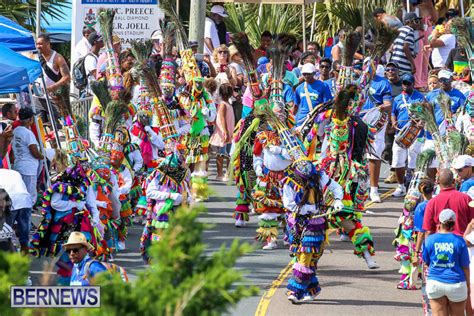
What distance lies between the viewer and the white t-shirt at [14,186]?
1103cm

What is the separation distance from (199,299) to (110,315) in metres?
A: 0.29

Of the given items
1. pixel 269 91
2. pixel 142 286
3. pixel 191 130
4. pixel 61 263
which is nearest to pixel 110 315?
pixel 142 286

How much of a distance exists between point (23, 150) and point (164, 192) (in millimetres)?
2124

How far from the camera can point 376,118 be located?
55.8 ft

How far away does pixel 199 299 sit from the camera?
3662 millimetres

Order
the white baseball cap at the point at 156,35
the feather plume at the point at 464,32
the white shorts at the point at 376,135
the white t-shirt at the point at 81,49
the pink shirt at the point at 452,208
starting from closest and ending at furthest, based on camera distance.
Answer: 1. the pink shirt at the point at 452,208
2. the feather plume at the point at 464,32
3. the white shorts at the point at 376,135
4. the white t-shirt at the point at 81,49
5. the white baseball cap at the point at 156,35

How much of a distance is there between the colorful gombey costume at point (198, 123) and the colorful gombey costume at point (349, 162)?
3067 millimetres

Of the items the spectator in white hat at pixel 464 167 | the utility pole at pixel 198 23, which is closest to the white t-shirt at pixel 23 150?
the spectator in white hat at pixel 464 167

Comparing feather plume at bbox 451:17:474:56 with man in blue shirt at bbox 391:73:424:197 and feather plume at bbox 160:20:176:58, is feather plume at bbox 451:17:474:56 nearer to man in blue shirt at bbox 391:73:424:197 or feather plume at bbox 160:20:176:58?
man in blue shirt at bbox 391:73:424:197

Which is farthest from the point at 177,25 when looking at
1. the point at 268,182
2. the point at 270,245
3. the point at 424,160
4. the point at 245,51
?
the point at 424,160

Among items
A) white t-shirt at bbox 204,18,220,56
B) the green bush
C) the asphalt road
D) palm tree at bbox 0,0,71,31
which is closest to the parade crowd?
the asphalt road

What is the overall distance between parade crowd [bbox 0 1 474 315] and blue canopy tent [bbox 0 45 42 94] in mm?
400

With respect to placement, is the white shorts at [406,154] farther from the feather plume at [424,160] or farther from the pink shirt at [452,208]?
the pink shirt at [452,208]

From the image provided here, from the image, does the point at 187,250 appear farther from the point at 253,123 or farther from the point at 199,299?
the point at 253,123
